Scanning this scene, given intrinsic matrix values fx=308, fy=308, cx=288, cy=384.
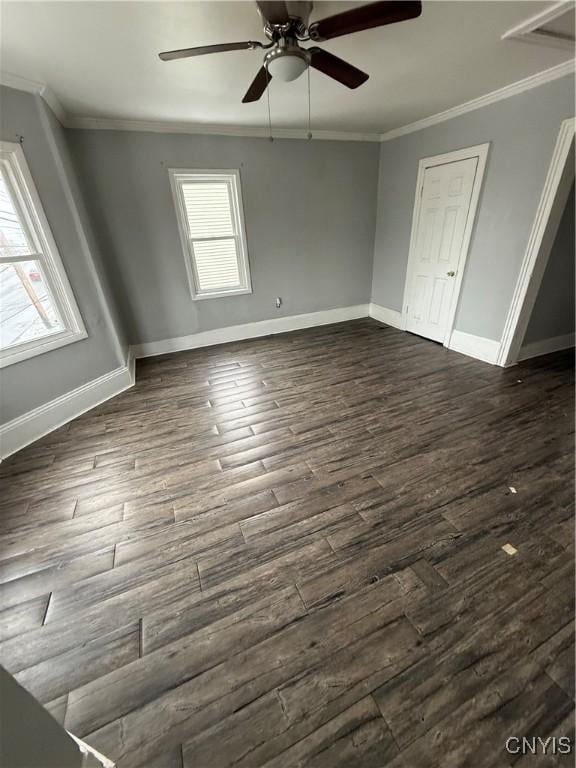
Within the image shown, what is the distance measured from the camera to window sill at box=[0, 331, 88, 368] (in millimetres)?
2439

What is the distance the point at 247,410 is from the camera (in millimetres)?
2926

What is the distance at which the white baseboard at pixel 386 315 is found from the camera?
471 centimetres

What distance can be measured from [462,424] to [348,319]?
3.05 meters

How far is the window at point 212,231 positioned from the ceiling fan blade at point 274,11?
2.48m

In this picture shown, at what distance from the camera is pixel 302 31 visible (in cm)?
160

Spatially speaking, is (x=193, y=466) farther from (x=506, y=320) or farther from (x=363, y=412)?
(x=506, y=320)

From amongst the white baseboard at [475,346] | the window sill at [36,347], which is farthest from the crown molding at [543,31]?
the window sill at [36,347]

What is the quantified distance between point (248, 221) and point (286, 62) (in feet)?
8.18

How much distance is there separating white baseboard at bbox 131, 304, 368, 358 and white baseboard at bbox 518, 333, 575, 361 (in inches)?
95.2

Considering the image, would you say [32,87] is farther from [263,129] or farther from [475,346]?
[475,346]

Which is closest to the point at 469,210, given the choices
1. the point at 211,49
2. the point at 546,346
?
the point at 546,346

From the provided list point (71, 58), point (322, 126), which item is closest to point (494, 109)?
point (322, 126)
